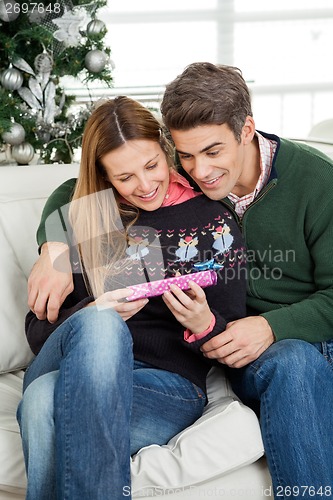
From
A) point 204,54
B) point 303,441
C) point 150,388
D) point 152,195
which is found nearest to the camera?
point 303,441

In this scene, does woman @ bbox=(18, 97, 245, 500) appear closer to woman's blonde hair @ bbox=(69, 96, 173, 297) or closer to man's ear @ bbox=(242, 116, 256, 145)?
woman's blonde hair @ bbox=(69, 96, 173, 297)

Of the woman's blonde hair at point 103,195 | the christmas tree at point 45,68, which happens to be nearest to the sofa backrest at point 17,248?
the woman's blonde hair at point 103,195

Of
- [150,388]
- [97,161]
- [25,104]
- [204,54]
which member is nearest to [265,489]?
[150,388]

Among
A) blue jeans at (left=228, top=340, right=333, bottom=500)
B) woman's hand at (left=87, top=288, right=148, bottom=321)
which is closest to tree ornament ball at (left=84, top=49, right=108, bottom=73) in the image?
woman's hand at (left=87, top=288, right=148, bottom=321)

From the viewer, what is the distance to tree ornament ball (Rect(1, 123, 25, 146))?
7.95 feet

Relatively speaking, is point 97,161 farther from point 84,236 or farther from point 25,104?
point 25,104

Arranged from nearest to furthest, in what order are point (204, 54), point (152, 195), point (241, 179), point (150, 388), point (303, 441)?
1. point (303, 441)
2. point (150, 388)
3. point (152, 195)
4. point (241, 179)
5. point (204, 54)

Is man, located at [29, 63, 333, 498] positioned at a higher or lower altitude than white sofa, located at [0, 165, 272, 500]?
higher

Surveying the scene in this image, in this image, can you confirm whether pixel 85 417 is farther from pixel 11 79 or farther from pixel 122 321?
pixel 11 79

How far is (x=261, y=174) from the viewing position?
1.60 meters

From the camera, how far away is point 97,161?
1546 mm

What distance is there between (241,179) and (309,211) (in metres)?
0.18

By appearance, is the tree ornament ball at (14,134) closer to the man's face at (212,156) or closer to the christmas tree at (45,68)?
the christmas tree at (45,68)

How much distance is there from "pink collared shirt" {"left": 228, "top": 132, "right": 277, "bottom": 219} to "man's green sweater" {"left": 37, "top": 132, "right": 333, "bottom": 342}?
14 mm
